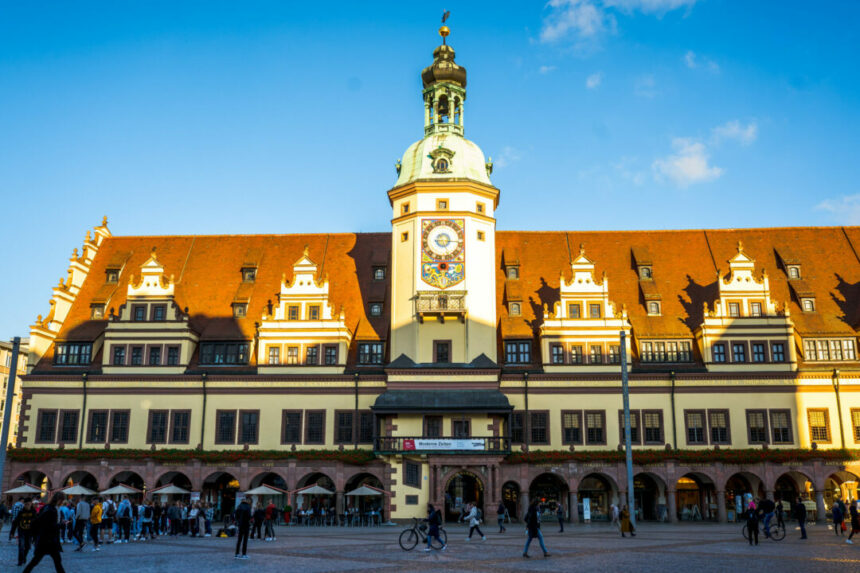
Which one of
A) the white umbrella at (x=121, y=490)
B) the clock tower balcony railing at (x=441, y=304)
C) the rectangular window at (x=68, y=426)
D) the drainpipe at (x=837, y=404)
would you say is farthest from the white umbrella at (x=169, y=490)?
the drainpipe at (x=837, y=404)

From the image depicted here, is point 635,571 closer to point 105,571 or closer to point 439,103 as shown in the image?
point 105,571

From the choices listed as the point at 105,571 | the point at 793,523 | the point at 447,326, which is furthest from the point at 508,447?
the point at 105,571

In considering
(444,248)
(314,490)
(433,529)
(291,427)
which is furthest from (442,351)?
(433,529)

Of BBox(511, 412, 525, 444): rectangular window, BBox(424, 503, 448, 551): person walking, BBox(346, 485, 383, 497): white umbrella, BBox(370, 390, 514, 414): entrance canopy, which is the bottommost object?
BBox(424, 503, 448, 551): person walking

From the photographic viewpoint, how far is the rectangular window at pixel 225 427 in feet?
169

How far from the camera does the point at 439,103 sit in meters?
56.5

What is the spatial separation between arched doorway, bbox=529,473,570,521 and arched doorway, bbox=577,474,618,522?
1001 millimetres

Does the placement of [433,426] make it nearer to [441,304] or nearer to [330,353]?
[441,304]

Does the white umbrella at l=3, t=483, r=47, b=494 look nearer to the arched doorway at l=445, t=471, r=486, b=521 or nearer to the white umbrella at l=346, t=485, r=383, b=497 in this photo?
the white umbrella at l=346, t=485, r=383, b=497

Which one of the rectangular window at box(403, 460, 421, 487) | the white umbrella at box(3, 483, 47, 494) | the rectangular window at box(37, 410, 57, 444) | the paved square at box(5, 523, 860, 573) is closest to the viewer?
the paved square at box(5, 523, 860, 573)

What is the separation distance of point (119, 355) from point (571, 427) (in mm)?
29960

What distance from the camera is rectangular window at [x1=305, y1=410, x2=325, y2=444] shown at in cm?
5125

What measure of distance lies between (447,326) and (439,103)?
16210 mm

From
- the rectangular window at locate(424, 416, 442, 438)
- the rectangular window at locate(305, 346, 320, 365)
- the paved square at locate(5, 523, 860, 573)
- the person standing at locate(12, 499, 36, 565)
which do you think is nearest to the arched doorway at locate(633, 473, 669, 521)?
the rectangular window at locate(424, 416, 442, 438)
